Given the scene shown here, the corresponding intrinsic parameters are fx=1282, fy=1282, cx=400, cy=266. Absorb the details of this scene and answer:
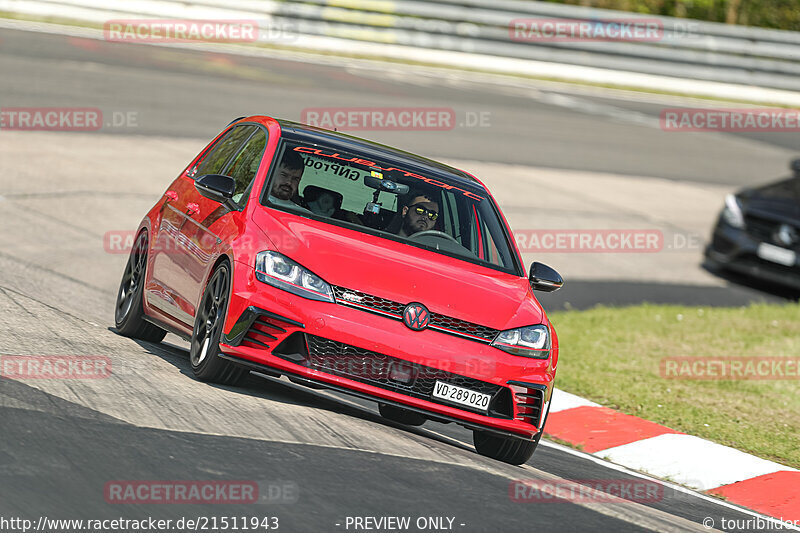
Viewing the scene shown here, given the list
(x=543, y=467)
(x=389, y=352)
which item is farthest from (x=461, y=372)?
(x=543, y=467)

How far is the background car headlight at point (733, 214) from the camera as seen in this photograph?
15.8 meters

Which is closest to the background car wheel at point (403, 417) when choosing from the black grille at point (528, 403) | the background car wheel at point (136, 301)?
the black grille at point (528, 403)

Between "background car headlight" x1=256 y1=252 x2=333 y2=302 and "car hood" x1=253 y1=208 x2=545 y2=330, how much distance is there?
1.5 inches

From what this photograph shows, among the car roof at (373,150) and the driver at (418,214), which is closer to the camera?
the driver at (418,214)

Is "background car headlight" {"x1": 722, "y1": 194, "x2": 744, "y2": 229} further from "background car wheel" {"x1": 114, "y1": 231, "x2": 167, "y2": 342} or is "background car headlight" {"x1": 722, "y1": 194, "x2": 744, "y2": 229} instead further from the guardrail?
the guardrail

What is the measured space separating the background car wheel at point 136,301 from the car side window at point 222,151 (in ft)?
2.02

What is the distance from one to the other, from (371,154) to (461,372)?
6.36 ft

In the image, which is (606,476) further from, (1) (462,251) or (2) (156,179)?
(2) (156,179)

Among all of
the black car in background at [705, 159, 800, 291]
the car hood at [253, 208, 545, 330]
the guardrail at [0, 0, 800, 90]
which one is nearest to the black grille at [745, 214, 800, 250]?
the black car in background at [705, 159, 800, 291]

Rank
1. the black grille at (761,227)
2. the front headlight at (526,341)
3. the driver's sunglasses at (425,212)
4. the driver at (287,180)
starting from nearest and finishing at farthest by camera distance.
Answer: the front headlight at (526,341), the driver at (287,180), the driver's sunglasses at (425,212), the black grille at (761,227)

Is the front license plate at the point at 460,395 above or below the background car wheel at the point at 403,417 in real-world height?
above

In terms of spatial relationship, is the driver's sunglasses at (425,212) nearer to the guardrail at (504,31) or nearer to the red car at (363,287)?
the red car at (363,287)

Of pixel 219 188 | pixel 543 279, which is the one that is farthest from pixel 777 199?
pixel 219 188

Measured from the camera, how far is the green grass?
980 centimetres
